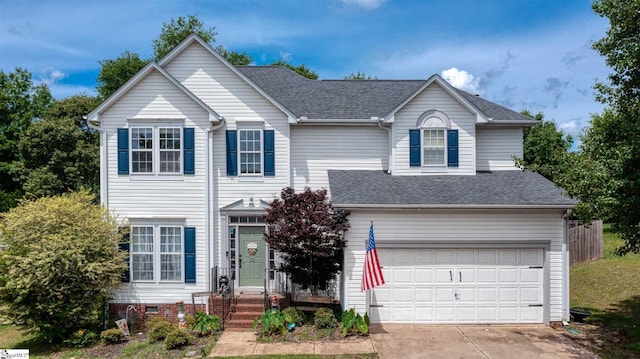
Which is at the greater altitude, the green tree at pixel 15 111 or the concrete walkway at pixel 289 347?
the green tree at pixel 15 111

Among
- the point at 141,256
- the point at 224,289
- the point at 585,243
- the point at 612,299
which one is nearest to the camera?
the point at 224,289

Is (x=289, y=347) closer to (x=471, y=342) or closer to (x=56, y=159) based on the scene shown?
(x=471, y=342)

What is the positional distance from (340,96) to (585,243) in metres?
13.9

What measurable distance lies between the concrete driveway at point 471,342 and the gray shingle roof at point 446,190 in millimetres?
3653

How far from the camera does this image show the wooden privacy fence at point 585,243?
1848 cm

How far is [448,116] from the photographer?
13.9 m

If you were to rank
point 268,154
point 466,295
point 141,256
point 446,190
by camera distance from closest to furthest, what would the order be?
point 466,295, point 446,190, point 141,256, point 268,154

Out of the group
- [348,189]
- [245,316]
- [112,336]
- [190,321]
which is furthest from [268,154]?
[112,336]

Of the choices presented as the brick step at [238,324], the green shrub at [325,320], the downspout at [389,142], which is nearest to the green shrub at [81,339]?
the brick step at [238,324]

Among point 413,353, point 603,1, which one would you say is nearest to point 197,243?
point 413,353

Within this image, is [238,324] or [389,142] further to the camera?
[389,142]

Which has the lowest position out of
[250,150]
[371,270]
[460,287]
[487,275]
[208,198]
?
[460,287]

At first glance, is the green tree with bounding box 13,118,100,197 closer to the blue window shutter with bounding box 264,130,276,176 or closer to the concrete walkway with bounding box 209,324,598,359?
the blue window shutter with bounding box 264,130,276,176

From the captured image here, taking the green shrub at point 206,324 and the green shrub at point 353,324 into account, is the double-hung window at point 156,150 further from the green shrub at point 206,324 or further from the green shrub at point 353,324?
the green shrub at point 353,324
